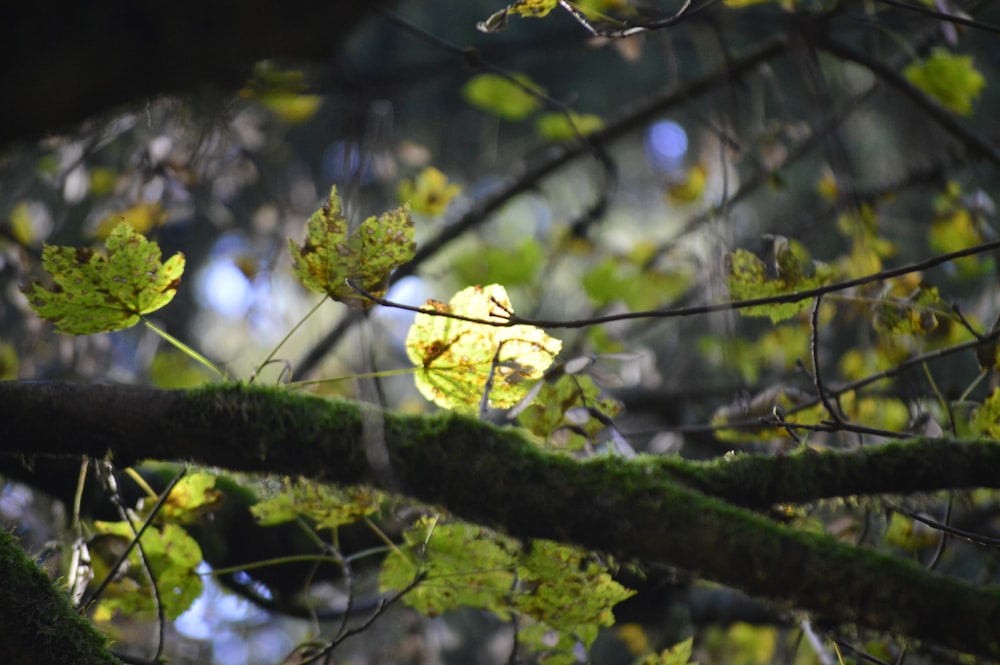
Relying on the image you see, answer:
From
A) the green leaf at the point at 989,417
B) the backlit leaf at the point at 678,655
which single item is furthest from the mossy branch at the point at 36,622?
the green leaf at the point at 989,417

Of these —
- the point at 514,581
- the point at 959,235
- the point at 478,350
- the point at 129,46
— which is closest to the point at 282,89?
the point at 478,350

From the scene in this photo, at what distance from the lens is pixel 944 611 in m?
0.77

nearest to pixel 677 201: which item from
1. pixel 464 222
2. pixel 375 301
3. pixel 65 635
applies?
pixel 464 222

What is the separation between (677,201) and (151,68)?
2454mm

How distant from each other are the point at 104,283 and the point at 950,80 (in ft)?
6.46

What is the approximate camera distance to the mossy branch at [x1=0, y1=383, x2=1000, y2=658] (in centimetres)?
81

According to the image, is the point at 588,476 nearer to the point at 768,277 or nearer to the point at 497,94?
the point at 768,277

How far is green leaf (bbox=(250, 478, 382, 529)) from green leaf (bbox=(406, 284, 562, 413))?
20 centimetres

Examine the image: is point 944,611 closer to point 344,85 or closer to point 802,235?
point 344,85

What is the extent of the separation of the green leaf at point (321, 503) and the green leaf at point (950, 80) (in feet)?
5.52

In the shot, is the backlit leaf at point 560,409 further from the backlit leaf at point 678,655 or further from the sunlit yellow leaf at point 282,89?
the sunlit yellow leaf at point 282,89

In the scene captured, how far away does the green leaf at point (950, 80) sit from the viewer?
1853 millimetres

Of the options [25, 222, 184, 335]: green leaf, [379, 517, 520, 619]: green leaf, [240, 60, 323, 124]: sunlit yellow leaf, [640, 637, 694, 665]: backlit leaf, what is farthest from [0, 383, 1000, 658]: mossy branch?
[240, 60, 323, 124]: sunlit yellow leaf

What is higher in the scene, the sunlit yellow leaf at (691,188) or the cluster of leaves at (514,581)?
the sunlit yellow leaf at (691,188)
